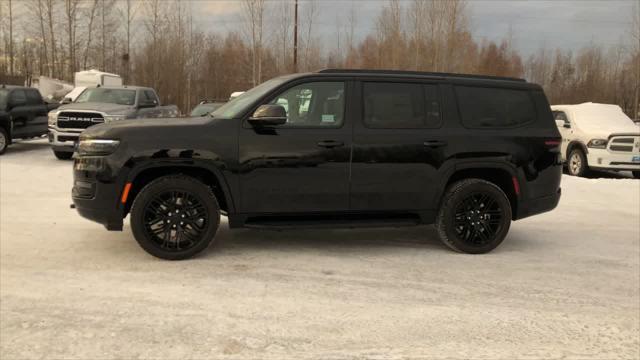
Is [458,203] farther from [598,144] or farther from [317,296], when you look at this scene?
[598,144]

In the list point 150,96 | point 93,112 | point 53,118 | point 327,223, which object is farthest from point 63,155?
point 327,223

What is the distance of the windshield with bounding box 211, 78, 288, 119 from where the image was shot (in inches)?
216

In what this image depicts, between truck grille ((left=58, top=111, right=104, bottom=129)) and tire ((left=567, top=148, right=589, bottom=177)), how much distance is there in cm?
1251

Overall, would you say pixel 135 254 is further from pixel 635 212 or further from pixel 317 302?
pixel 635 212

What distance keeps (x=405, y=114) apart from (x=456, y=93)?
0.67 metres

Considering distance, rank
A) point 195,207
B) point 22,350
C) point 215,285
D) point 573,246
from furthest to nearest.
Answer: point 573,246 → point 195,207 → point 215,285 → point 22,350

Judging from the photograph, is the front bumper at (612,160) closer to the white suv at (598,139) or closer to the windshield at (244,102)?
the white suv at (598,139)

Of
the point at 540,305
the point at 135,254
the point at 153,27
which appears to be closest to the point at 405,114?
the point at 540,305

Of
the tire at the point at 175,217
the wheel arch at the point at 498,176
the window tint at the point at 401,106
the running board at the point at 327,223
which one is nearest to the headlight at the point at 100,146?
the tire at the point at 175,217

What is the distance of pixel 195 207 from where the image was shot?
531 cm

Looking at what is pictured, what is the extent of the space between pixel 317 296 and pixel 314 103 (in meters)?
2.13

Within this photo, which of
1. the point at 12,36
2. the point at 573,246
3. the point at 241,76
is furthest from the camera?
the point at 241,76

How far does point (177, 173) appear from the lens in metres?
5.36

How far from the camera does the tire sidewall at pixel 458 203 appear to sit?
578cm
